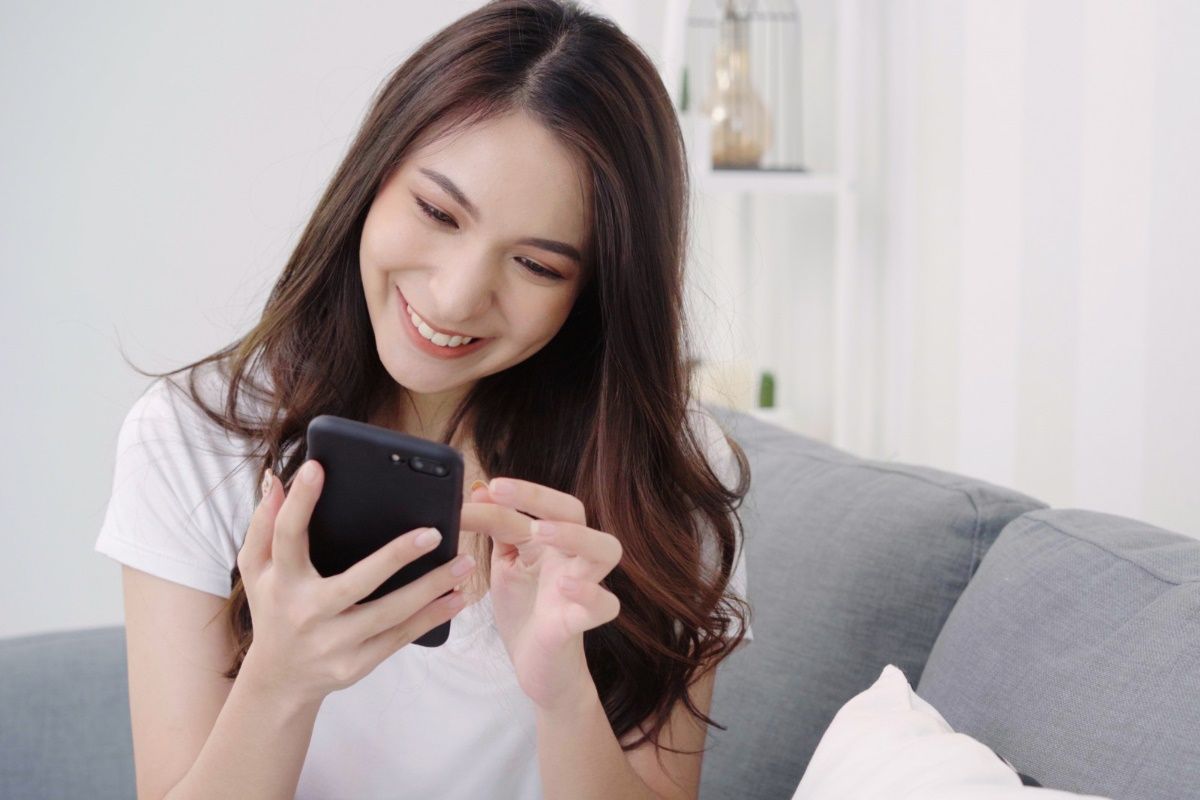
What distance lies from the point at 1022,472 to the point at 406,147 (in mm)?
1283

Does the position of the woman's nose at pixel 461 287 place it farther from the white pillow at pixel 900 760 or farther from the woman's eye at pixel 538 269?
the white pillow at pixel 900 760

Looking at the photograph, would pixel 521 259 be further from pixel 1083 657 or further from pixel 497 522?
pixel 1083 657

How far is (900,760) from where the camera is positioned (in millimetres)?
745

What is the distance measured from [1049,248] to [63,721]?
1.58 meters

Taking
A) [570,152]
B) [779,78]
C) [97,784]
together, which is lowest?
[97,784]

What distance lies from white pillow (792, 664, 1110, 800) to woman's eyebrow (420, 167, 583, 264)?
46cm

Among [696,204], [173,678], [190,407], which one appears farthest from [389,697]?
[696,204]

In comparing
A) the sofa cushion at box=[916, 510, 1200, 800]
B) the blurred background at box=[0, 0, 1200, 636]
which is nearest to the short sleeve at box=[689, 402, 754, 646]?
the sofa cushion at box=[916, 510, 1200, 800]

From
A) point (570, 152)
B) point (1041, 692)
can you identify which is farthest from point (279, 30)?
point (1041, 692)

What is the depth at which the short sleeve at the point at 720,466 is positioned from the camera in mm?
1295

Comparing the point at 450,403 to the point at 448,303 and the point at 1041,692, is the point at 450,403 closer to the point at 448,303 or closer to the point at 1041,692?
the point at 448,303

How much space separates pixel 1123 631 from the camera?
885mm

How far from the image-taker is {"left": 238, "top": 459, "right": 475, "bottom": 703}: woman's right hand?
2.59 ft

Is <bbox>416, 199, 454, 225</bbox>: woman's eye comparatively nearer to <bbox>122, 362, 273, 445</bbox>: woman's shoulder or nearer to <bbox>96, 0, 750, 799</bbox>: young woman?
<bbox>96, 0, 750, 799</bbox>: young woman
